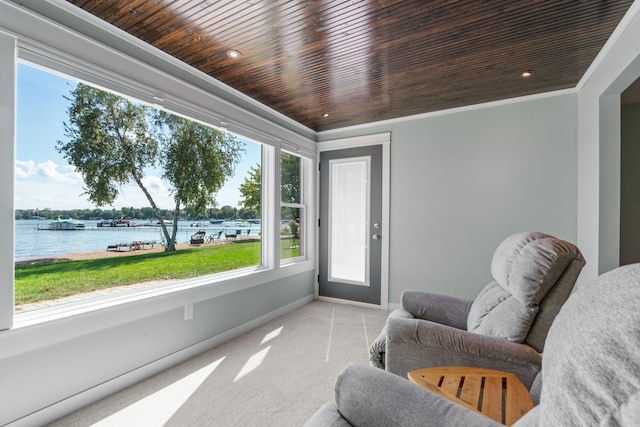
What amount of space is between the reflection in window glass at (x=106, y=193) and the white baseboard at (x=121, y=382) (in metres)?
0.60

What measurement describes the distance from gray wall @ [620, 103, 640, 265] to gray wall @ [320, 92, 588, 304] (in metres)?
0.92

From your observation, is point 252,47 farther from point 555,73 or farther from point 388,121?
point 555,73

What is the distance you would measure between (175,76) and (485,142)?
3.18 metres

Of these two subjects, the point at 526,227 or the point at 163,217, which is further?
the point at 526,227

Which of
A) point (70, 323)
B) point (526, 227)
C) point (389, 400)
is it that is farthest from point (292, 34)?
point (526, 227)

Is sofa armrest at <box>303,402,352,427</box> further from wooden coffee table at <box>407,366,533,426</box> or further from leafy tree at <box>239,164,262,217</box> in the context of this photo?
leafy tree at <box>239,164,262,217</box>

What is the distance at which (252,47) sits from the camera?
222 cm

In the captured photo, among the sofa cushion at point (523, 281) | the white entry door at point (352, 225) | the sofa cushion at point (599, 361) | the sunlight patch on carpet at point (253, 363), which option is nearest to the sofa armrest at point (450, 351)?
the sofa cushion at point (523, 281)

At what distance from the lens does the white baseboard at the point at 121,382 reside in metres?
1.67

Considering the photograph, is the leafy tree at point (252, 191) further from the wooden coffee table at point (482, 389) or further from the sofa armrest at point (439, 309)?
the wooden coffee table at point (482, 389)

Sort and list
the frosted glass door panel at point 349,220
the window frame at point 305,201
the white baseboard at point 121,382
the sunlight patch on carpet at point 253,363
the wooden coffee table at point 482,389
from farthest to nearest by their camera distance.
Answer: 1. the window frame at point 305,201
2. the frosted glass door panel at point 349,220
3. the sunlight patch on carpet at point 253,363
4. the white baseboard at point 121,382
5. the wooden coffee table at point 482,389

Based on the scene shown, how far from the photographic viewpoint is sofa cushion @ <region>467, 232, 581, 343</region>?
1.43 m

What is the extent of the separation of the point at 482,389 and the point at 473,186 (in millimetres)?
2646

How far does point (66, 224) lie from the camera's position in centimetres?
192
